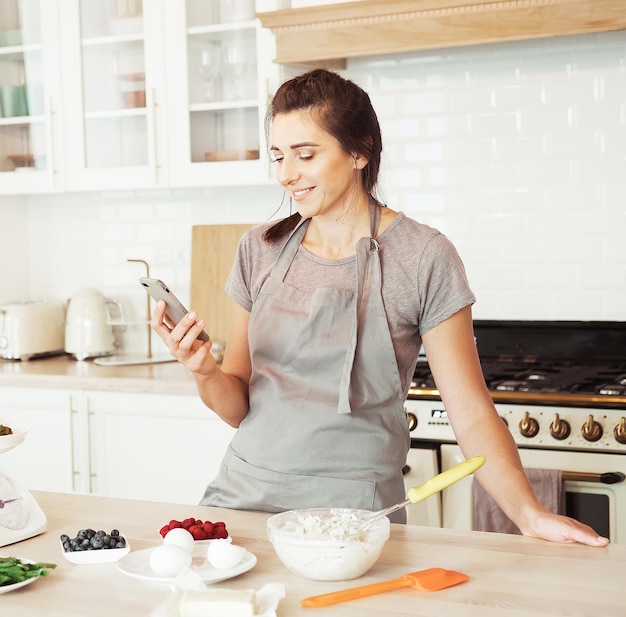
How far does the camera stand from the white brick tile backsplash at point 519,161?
11.5ft

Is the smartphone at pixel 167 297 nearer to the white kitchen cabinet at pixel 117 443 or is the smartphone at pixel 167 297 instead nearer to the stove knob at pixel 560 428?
the stove knob at pixel 560 428

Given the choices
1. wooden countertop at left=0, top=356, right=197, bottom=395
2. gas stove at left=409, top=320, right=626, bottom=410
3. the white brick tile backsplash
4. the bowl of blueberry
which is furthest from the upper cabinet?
the bowl of blueberry

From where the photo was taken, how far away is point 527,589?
4.79 ft

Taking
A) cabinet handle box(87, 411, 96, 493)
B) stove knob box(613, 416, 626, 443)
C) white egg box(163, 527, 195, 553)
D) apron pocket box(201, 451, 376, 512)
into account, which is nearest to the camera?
white egg box(163, 527, 195, 553)

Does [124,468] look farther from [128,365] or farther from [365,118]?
[365,118]

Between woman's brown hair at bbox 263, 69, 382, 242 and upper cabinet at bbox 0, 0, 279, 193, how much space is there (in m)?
1.62

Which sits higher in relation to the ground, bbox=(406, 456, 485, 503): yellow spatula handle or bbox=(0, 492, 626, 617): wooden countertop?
bbox=(406, 456, 485, 503): yellow spatula handle

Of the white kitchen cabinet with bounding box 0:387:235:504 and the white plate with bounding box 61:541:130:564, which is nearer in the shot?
the white plate with bounding box 61:541:130:564

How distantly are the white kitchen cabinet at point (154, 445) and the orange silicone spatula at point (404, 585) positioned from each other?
1.99 metres

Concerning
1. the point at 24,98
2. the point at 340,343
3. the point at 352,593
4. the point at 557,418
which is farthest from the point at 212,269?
the point at 352,593

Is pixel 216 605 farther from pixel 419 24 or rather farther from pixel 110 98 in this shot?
pixel 110 98

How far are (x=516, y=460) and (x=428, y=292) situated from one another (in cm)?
38

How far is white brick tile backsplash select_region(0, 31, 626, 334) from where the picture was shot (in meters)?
3.50

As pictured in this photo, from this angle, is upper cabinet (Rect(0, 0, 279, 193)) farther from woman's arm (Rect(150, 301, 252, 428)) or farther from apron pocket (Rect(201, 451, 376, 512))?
apron pocket (Rect(201, 451, 376, 512))
